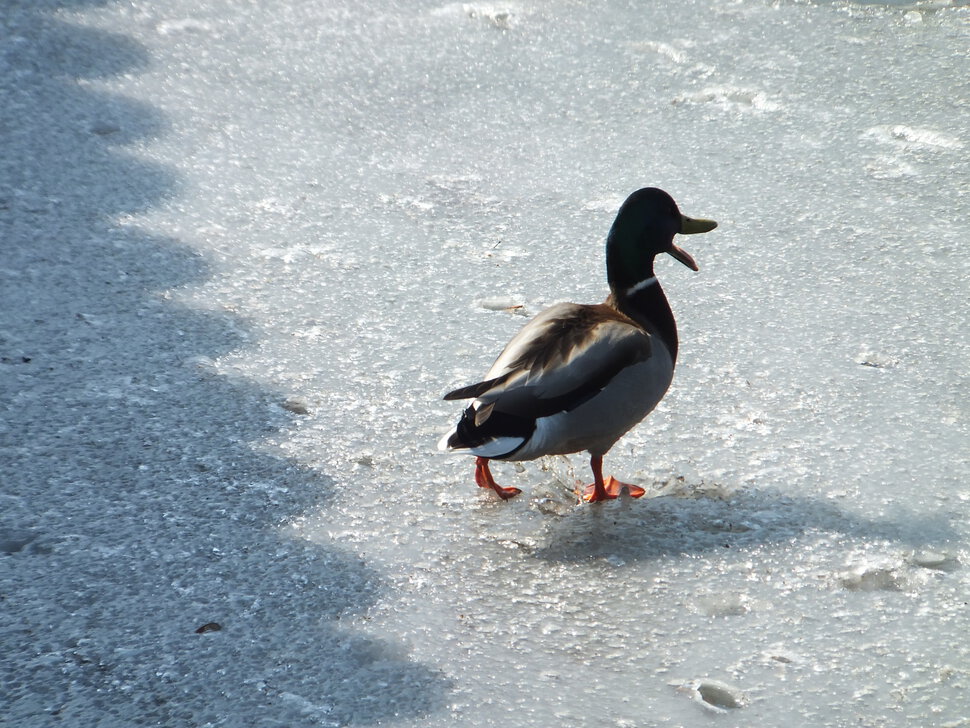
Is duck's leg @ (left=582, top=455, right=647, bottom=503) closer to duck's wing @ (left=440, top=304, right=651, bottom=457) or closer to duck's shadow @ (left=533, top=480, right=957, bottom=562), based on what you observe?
duck's shadow @ (left=533, top=480, right=957, bottom=562)

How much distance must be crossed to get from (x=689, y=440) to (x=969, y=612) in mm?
809

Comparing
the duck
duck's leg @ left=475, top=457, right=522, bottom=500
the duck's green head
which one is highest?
the duck's green head

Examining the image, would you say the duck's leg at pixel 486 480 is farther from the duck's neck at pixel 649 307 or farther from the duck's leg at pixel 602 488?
the duck's neck at pixel 649 307

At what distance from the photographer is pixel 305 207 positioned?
399 centimetres

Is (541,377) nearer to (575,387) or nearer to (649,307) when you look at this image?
(575,387)

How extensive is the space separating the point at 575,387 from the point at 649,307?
1.40ft

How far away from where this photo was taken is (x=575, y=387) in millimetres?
2457

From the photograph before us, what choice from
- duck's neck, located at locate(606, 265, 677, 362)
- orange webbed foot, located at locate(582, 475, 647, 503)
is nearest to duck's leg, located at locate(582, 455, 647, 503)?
orange webbed foot, located at locate(582, 475, 647, 503)

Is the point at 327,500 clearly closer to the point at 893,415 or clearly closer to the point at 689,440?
the point at 689,440

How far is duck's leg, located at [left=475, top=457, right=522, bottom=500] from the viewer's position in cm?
254

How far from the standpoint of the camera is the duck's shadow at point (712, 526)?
94.3 inches

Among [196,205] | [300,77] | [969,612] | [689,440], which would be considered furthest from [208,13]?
[969,612]

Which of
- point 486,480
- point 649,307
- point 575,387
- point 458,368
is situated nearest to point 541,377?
point 575,387

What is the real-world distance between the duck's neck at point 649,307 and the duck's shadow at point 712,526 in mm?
405
